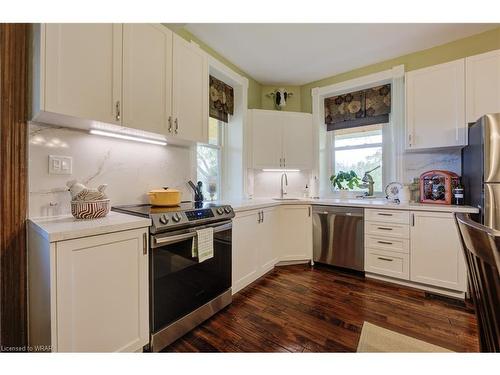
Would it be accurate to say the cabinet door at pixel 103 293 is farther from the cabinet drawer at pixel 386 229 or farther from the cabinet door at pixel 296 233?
the cabinet drawer at pixel 386 229

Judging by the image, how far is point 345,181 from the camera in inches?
132

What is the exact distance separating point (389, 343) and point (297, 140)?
2.58m

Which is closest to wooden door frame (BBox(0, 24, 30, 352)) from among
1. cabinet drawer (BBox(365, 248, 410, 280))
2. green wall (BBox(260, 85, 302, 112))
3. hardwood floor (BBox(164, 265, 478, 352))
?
hardwood floor (BBox(164, 265, 478, 352))

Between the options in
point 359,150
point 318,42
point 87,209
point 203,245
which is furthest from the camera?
point 359,150

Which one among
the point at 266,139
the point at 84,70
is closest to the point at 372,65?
the point at 266,139

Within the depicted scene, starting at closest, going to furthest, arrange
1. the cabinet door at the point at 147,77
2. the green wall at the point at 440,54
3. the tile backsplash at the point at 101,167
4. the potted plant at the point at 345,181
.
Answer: the tile backsplash at the point at 101,167
the cabinet door at the point at 147,77
the green wall at the point at 440,54
the potted plant at the point at 345,181

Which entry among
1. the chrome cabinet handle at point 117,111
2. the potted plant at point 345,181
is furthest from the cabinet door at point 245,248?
the potted plant at point 345,181

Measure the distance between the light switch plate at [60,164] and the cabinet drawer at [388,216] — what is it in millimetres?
2800

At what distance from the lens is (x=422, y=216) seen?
2.27 meters

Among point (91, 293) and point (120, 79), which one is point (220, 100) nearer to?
point (120, 79)

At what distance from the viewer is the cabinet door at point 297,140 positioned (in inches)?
133

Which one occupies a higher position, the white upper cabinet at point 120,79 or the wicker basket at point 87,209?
the white upper cabinet at point 120,79

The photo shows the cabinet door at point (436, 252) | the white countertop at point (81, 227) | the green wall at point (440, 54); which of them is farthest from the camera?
the green wall at point (440, 54)
